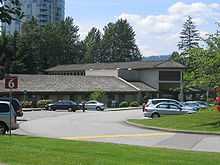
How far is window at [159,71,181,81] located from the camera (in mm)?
99938

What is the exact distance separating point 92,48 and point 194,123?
116 m

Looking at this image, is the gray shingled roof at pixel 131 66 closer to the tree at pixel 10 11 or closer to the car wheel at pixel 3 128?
the car wheel at pixel 3 128

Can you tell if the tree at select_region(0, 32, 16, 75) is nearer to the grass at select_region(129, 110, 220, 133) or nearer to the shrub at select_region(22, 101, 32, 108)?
the grass at select_region(129, 110, 220, 133)

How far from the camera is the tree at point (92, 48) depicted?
144 meters

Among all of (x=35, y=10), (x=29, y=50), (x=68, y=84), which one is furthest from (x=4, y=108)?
(x=29, y=50)

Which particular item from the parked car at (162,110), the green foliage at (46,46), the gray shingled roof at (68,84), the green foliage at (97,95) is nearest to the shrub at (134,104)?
the gray shingled roof at (68,84)

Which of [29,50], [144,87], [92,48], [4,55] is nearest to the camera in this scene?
[4,55]

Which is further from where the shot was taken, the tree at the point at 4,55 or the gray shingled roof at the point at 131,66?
the gray shingled roof at the point at 131,66

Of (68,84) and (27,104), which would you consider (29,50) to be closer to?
(68,84)

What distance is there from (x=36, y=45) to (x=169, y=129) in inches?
3749

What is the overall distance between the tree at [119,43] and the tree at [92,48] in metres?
1.55

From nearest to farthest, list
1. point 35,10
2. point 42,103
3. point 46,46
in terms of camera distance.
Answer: point 35,10, point 42,103, point 46,46

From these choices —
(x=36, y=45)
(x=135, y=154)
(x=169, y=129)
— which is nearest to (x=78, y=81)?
(x=36, y=45)

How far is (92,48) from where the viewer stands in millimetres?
146625
